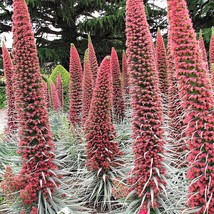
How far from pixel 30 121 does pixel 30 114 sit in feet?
0.27

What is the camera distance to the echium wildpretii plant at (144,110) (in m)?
3.46

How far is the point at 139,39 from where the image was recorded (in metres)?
3.45

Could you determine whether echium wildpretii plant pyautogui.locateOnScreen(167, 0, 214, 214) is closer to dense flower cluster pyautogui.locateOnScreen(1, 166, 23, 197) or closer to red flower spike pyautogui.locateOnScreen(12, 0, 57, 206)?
red flower spike pyautogui.locateOnScreen(12, 0, 57, 206)

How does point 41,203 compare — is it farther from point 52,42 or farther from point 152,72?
point 52,42

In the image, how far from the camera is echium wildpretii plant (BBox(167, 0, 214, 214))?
2.80 m

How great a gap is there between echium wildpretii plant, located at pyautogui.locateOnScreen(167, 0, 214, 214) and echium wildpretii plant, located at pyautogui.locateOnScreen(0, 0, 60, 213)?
1733 mm

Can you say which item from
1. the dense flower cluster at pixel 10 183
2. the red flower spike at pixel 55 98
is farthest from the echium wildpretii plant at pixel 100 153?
the red flower spike at pixel 55 98

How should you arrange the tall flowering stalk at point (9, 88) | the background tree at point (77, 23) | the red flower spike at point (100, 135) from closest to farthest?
the red flower spike at point (100, 135) → the tall flowering stalk at point (9, 88) → the background tree at point (77, 23)

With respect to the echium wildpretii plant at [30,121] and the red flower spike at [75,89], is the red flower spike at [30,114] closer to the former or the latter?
the echium wildpretii plant at [30,121]

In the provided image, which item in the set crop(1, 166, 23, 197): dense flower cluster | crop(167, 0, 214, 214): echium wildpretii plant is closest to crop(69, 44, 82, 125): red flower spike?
crop(1, 166, 23, 197): dense flower cluster

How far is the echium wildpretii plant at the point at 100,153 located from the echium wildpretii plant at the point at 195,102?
5.25 feet

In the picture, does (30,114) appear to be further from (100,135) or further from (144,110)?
(144,110)

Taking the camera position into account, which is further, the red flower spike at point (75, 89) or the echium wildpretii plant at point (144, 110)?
the red flower spike at point (75, 89)

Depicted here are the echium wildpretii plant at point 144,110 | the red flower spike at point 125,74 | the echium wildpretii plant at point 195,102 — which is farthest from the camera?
the red flower spike at point 125,74
